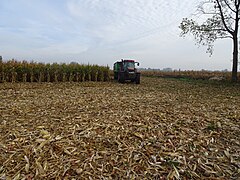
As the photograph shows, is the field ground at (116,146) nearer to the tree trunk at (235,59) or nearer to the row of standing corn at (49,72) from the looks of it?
the row of standing corn at (49,72)

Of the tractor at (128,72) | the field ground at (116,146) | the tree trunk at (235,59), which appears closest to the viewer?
the field ground at (116,146)

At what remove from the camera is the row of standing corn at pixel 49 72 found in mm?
12127

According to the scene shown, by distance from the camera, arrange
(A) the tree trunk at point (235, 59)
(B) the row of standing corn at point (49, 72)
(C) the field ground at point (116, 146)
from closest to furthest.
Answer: (C) the field ground at point (116, 146)
(B) the row of standing corn at point (49, 72)
(A) the tree trunk at point (235, 59)

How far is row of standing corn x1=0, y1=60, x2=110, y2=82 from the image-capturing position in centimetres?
1213

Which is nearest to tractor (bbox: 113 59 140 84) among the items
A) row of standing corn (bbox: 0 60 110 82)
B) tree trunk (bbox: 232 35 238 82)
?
row of standing corn (bbox: 0 60 110 82)

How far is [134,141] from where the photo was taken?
2.99m

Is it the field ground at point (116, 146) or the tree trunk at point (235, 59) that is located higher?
the tree trunk at point (235, 59)

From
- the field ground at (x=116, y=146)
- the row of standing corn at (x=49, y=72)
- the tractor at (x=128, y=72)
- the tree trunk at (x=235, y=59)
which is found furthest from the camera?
the tree trunk at (x=235, y=59)

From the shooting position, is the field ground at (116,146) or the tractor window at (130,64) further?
the tractor window at (130,64)

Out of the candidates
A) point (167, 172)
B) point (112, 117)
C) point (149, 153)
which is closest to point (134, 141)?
point (149, 153)

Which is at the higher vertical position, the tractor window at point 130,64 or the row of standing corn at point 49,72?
the tractor window at point 130,64

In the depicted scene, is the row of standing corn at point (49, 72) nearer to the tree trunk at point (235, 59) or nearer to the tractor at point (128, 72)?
the tractor at point (128, 72)

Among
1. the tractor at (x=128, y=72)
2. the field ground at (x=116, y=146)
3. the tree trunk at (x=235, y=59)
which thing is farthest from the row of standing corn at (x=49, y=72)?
the tree trunk at (x=235, y=59)

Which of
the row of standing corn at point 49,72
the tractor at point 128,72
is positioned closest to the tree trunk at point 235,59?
the tractor at point 128,72
